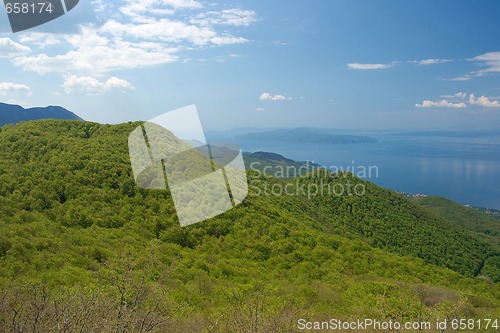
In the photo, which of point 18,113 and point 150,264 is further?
point 18,113

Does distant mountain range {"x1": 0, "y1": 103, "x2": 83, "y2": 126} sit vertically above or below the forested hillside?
above

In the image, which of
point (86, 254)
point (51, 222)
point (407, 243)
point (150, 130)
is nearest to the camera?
point (86, 254)

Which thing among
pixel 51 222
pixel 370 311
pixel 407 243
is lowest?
pixel 407 243

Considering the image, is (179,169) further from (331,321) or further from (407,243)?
(407,243)

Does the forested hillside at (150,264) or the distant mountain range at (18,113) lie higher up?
the distant mountain range at (18,113)

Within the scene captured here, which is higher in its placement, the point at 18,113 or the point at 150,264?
the point at 18,113

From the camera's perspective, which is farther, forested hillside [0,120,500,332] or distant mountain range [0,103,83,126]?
distant mountain range [0,103,83,126]

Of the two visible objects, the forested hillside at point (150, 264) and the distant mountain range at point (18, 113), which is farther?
the distant mountain range at point (18, 113)

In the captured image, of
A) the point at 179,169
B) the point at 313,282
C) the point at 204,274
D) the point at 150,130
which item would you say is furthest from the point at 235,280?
the point at 150,130
